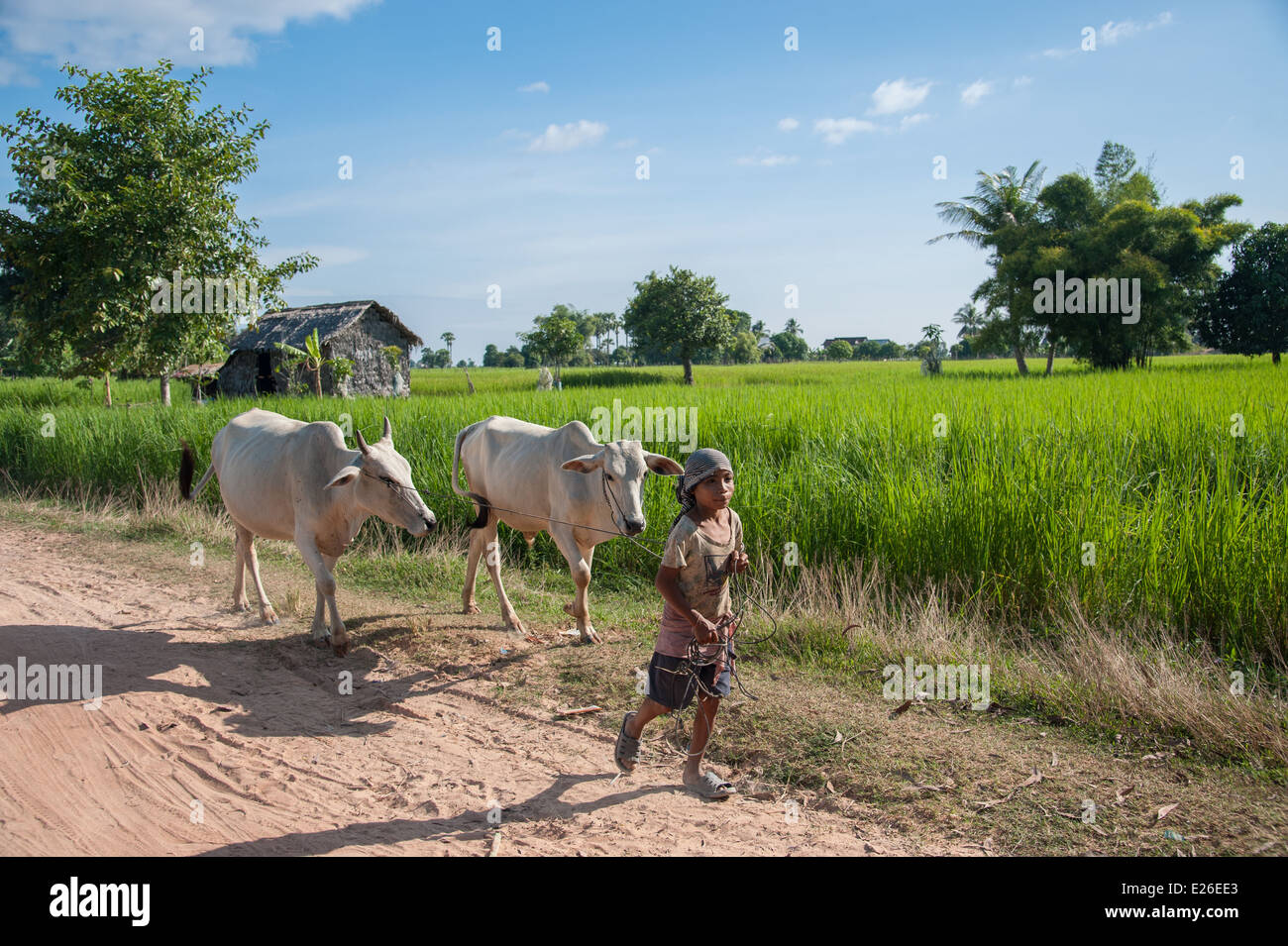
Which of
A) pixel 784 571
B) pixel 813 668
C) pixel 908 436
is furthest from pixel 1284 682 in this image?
pixel 908 436

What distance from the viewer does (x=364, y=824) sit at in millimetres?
3330

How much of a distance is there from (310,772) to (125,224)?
14.0 meters

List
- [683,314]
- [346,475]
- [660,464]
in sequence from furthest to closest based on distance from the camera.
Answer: [683,314]
[346,475]
[660,464]

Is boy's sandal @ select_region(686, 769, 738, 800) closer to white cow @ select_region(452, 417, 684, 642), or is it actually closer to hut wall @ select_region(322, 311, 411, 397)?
white cow @ select_region(452, 417, 684, 642)

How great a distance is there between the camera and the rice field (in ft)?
16.4

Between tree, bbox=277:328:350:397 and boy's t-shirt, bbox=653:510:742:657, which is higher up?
tree, bbox=277:328:350:397

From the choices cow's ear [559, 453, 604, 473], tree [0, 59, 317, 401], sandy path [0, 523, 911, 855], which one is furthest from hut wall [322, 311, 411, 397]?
cow's ear [559, 453, 604, 473]

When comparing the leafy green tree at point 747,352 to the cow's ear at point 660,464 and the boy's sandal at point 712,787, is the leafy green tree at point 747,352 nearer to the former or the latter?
the cow's ear at point 660,464

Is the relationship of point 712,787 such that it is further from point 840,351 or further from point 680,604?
point 840,351

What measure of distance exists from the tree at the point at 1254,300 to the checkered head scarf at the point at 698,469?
32385mm

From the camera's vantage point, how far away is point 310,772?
12.5ft

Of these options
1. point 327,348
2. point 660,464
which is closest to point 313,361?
point 327,348

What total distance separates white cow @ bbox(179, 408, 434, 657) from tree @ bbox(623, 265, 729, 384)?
32596 millimetres

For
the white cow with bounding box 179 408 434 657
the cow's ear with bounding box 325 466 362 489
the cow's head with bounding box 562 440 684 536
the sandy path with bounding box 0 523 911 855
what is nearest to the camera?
the sandy path with bounding box 0 523 911 855
